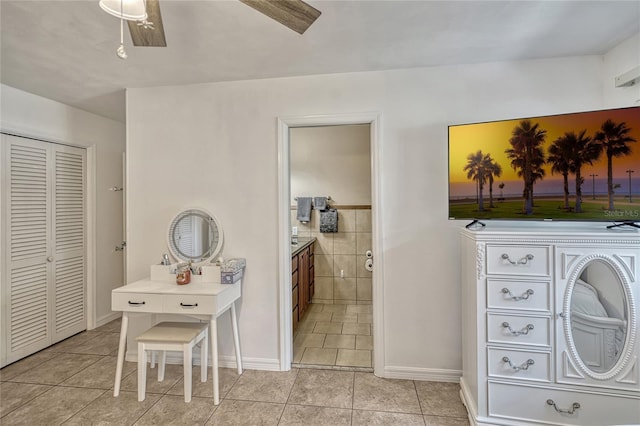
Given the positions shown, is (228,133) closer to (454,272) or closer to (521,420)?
(454,272)

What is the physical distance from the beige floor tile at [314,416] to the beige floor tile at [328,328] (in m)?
1.24

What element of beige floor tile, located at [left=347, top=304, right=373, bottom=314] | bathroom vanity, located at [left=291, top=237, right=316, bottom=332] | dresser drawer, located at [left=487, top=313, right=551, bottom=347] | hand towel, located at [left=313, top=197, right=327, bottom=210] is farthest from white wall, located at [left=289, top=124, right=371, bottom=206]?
dresser drawer, located at [left=487, top=313, right=551, bottom=347]

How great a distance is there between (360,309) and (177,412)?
248 centimetres

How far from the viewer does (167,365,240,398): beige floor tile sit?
2.16m

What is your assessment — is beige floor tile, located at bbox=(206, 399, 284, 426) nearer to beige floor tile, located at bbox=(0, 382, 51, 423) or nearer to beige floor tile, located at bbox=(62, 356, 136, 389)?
beige floor tile, located at bbox=(62, 356, 136, 389)

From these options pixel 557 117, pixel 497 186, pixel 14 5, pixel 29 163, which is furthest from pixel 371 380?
pixel 29 163

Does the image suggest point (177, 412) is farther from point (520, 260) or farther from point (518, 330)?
point (520, 260)

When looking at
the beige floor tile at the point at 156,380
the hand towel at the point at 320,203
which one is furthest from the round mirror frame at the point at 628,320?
the hand towel at the point at 320,203

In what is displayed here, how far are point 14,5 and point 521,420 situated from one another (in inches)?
143

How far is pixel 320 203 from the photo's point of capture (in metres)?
4.11

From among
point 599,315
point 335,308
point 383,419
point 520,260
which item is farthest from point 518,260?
point 335,308

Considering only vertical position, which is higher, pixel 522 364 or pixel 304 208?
pixel 304 208

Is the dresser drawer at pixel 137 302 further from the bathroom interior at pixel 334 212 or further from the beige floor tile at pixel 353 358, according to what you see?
the bathroom interior at pixel 334 212

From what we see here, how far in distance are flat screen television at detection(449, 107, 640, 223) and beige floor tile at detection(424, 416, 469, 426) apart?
51.5 inches
